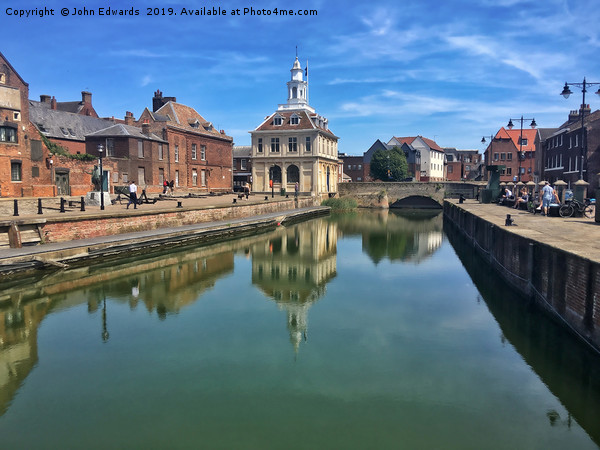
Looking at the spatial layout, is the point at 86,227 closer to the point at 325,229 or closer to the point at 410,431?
the point at 410,431

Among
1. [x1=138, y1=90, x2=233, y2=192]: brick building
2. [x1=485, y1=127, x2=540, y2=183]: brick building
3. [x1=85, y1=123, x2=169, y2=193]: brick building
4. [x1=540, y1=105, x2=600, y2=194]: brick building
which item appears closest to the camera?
[x1=85, y1=123, x2=169, y2=193]: brick building

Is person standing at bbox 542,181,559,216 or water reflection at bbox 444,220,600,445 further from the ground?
person standing at bbox 542,181,559,216

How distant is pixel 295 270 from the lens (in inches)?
850

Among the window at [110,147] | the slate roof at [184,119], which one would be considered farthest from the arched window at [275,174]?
the window at [110,147]

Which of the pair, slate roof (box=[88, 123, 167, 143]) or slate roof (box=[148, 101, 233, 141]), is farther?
slate roof (box=[148, 101, 233, 141])

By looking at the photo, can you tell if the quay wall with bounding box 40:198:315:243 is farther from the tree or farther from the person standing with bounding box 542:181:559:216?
the tree

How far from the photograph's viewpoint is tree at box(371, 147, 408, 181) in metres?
82.8

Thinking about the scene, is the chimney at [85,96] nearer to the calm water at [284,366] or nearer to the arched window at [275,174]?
the arched window at [275,174]

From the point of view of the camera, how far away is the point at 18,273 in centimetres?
1647

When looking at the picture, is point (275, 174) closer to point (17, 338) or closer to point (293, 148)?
point (293, 148)

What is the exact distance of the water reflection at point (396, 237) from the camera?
26.4 m

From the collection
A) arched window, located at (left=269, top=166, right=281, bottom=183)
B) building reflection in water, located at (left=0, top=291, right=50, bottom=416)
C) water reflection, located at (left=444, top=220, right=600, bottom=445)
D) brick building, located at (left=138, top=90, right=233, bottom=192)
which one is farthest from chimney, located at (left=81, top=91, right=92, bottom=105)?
water reflection, located at (left=444, top=220, right=600, bottom=445)

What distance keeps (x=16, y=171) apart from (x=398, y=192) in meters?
47.5

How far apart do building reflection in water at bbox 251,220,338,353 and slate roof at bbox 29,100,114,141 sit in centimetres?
2856
